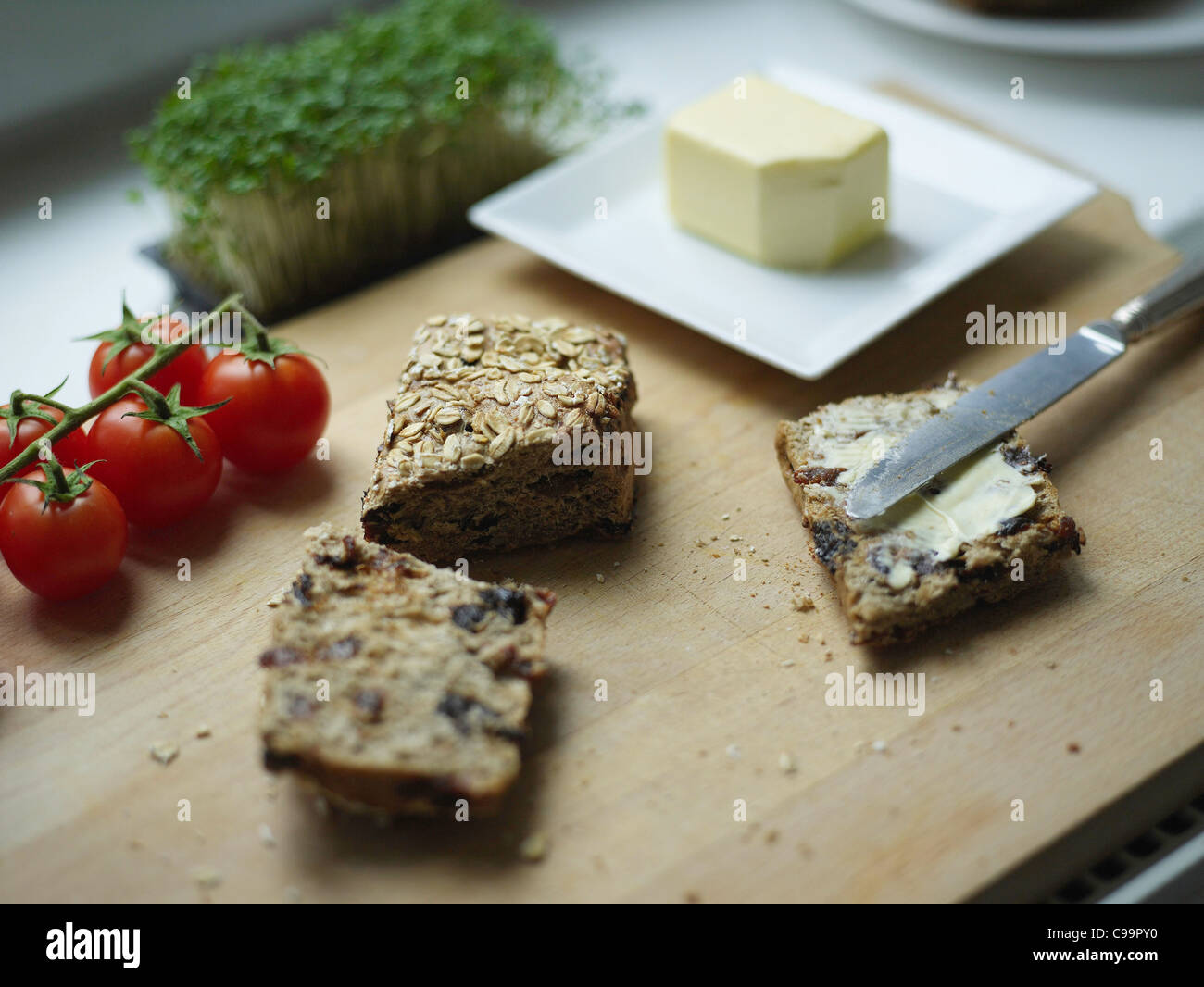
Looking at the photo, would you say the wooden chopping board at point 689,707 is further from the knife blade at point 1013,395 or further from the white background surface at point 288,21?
the white background surface at point 288,21

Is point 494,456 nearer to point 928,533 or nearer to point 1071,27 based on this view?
point 928,533

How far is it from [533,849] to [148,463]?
1520mm

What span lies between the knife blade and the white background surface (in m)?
Answer: 0.77

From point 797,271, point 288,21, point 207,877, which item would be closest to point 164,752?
point 207,877

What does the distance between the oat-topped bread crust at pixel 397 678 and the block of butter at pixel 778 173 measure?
71.2 inches

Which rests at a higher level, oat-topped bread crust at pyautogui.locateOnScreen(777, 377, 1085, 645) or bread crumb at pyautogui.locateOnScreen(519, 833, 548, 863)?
oat-topped bread crust at pyautogui.locateOnScreen(777, 377, 1085, 645)

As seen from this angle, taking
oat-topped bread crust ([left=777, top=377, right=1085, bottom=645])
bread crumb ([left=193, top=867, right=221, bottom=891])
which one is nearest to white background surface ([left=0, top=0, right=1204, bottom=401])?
oat-topped bread crust ([left=777, top=377, right=1085, bottom=645])

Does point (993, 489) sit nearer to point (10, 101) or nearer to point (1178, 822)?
point (1178, 822)

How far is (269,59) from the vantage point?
4355 millimetres

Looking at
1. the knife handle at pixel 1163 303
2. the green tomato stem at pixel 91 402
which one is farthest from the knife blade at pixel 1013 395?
the green tomato stem at pixel 91 402

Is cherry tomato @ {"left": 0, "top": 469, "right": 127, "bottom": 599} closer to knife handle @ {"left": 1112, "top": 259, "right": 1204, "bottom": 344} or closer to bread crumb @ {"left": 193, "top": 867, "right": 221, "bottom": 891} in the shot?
bread crumb @ {"left": 193, "top": 867, "right": 221, "bottom": 891}

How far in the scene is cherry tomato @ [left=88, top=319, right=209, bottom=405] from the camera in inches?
133

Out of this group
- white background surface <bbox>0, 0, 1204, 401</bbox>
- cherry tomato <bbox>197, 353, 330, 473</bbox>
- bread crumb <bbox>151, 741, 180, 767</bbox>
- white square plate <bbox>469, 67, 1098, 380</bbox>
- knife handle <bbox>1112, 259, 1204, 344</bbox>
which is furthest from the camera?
white background surface <bbox>0, 0, 1204, 401</bbox>
